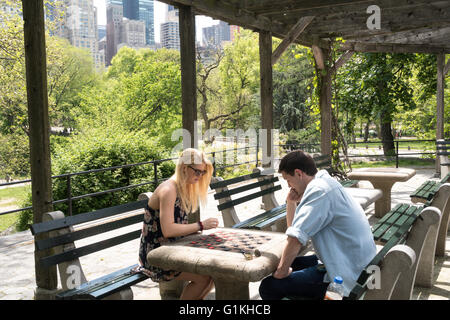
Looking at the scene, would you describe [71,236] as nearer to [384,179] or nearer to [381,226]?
[381,226]

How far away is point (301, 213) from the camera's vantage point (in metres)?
2.59

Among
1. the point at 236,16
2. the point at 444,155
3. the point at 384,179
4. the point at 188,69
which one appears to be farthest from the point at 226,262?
the point at 444,155

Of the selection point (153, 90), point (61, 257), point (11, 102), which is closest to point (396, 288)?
point (61, 257)

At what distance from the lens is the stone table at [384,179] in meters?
7.13

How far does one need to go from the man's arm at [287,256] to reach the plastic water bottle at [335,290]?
253 millimetres

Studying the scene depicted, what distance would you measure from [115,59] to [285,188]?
49.9m

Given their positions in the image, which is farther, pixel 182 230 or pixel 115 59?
pixel 115 59

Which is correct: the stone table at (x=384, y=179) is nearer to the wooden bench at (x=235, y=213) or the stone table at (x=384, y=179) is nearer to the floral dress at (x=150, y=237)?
the wooden bench at (x=235, y=213)

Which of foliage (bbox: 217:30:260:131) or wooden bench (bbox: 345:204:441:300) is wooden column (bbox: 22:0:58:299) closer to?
wooden bench (bbox: 345:204:441:300)

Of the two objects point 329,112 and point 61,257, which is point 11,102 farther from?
point 61,257

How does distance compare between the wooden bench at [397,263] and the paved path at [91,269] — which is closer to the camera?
the wooden bench at [397,263]

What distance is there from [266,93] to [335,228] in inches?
203

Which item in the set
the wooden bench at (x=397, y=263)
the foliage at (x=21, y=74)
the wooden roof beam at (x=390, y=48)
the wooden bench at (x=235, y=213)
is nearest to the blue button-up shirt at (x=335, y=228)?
the wooden bench at (x=397, y=263)

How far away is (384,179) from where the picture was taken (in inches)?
283
